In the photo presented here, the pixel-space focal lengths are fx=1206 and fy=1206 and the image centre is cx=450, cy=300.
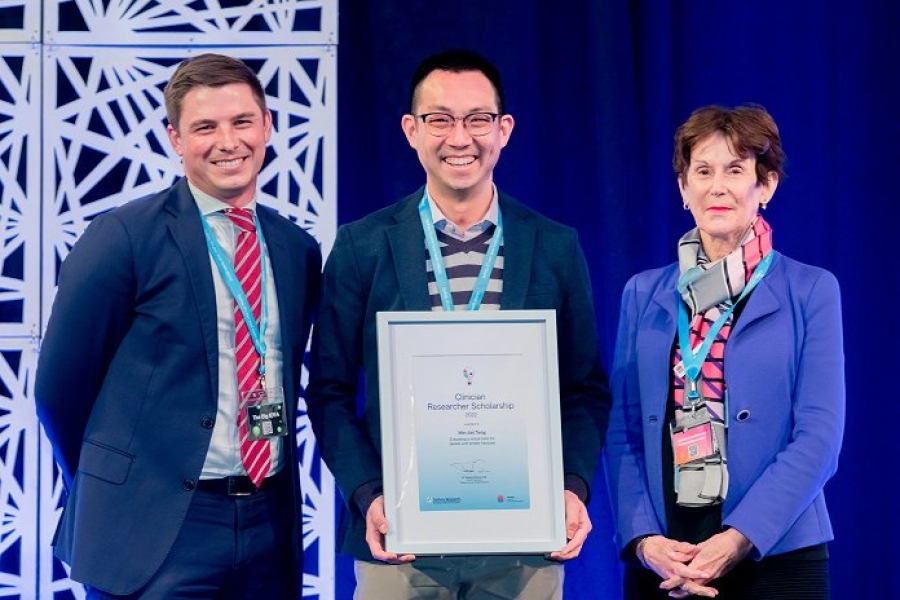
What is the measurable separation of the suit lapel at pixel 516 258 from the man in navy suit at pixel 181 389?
1.81 ft

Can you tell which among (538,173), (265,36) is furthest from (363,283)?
(538,173)

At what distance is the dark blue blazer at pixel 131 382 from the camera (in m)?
2.83

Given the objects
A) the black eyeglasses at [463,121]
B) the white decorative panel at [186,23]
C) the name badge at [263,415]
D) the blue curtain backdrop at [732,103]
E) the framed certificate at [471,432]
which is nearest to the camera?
the framed certificate at [471,432]

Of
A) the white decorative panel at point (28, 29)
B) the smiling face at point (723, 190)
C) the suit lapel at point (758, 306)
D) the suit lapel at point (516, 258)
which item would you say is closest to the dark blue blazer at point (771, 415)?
the suit lapel at point (758, 306)

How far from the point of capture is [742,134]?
299cm

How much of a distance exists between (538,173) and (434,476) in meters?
2.20

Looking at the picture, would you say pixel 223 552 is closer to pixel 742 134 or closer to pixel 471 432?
pixel 471 432

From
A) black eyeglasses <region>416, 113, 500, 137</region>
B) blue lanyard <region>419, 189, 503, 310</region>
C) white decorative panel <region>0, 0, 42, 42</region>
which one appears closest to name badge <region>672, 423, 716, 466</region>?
blue lanyard <region>419, 189, 503, 310</region>

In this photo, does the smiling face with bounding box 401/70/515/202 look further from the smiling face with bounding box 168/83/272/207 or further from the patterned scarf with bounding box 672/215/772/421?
the patterned scarf with bounding box 672/215/772/421

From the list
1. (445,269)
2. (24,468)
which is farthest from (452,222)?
(24,468)

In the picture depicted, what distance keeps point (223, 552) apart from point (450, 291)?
0.82 metres

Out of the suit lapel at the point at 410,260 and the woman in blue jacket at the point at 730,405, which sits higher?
the suit lapel at the point at 410,260

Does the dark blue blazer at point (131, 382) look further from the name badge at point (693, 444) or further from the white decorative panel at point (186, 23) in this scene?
the white decorative panel at point (186, 23)

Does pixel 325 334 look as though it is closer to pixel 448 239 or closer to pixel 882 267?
pixel 448 239
